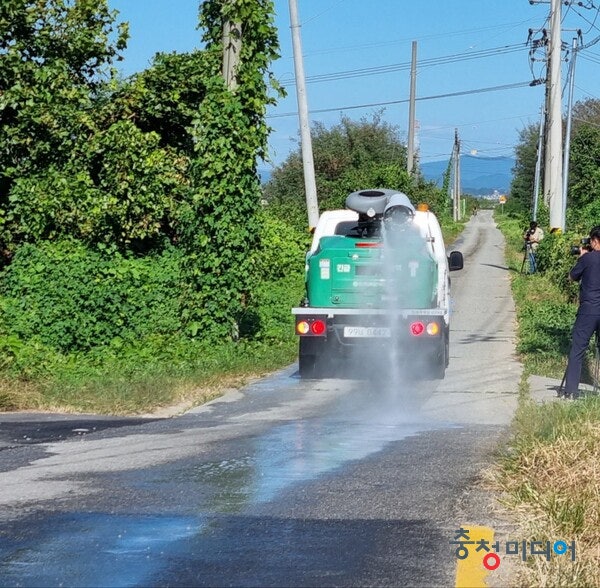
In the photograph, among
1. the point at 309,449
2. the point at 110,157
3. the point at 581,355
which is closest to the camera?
the point at 309,449

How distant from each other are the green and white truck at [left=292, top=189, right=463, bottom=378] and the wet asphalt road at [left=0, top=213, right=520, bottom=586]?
1.49 m

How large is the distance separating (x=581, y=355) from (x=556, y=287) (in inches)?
623

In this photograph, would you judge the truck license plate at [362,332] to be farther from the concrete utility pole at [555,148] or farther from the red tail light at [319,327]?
the concrete utility pole at [555,148]

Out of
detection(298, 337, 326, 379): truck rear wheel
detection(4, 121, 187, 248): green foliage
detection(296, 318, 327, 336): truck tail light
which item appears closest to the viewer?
detection(296, 318, 327, 336): truck tail light

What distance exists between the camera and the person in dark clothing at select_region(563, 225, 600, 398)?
11711mm

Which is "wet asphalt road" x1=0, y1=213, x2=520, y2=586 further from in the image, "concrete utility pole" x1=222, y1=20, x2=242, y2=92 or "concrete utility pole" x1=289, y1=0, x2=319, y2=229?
"concrete utility pole" x1=289, y1=0, x2=319, y2=229

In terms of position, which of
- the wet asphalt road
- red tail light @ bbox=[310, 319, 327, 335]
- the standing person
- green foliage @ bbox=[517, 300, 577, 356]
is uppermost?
the standing person

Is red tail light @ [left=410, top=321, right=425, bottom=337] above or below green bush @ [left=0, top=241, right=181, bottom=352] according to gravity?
below

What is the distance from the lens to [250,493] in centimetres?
707

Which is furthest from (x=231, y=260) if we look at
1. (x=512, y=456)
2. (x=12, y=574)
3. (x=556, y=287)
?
(x=556, y=287)

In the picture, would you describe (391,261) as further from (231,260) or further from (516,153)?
(516,153)

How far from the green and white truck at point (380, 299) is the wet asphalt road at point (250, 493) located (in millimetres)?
1486

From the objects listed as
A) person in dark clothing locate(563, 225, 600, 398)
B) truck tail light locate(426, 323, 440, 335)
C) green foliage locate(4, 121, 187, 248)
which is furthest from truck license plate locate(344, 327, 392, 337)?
green foliage locate(4, 121, 187, 248)

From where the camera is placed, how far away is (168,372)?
14.1 m
